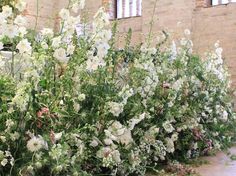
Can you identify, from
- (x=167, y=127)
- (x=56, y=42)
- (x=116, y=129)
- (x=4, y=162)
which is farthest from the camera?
→ (x=167, y=127)

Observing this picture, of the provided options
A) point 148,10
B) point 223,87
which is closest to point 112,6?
point 148,10

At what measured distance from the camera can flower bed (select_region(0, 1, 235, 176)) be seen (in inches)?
78.7

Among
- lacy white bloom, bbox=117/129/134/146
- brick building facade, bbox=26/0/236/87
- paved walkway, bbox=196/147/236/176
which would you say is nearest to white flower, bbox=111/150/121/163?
lacy white bloom, bbox=117/129/134/146

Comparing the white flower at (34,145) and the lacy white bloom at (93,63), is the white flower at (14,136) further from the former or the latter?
the lacy white bloom at (93,63)

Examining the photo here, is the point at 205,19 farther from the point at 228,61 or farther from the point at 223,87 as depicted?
the point at 223,87

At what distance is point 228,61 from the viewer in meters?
6.59

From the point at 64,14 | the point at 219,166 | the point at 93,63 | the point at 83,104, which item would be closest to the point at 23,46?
the point at 64,14

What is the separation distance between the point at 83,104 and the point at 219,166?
151 cm

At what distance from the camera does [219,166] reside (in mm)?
3525

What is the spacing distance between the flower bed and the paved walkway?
263mm

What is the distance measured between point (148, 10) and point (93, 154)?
217 inches

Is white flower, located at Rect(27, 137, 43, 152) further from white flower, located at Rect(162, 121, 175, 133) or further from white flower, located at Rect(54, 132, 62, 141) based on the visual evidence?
white flower, located at Rect(162, 121, 175, 133)

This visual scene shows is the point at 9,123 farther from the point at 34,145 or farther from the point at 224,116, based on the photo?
the point at 224,116

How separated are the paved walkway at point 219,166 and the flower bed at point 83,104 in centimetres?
26
